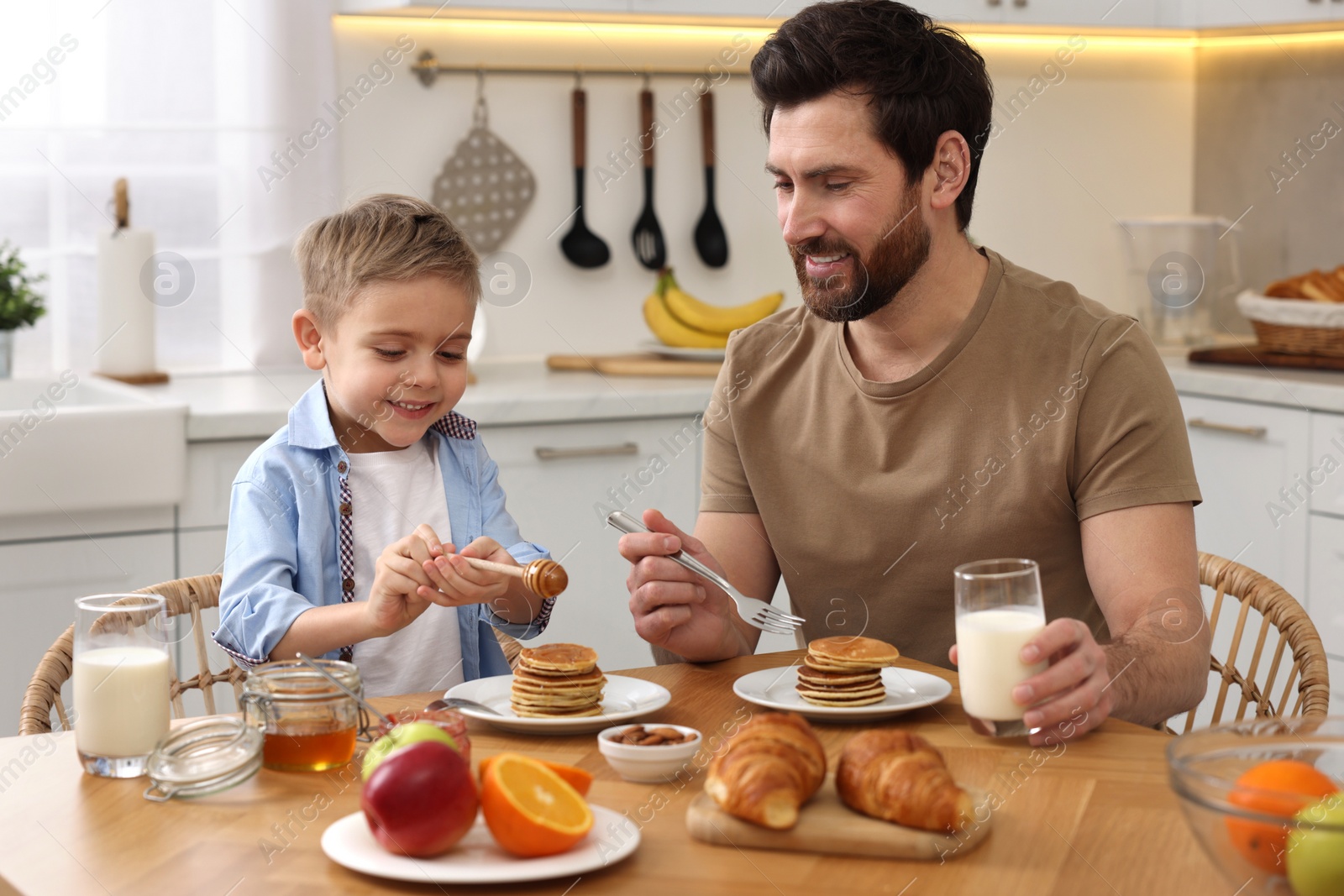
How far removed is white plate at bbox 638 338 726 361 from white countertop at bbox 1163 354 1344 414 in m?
0.91

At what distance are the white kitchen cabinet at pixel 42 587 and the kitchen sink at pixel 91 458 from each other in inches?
2.7

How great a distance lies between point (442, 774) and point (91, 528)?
1608 mm

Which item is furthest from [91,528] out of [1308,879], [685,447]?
[1308,879]

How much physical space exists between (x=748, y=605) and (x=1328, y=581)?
5.76 ft

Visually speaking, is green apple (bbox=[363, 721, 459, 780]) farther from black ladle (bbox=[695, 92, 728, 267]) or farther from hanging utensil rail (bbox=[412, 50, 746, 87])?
black ladle (bbox=[695, 92, 728, 267])

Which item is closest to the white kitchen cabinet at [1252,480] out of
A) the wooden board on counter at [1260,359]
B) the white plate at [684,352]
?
the wooden board on counter at [1260,359]

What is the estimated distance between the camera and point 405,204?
1624 millimetres

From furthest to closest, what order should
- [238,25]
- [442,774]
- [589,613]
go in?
[238,25] < [589,613] < [442,774]

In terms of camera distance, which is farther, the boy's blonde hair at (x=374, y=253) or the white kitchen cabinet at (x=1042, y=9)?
the white kitchen cabinet at (x=1042, y=9)

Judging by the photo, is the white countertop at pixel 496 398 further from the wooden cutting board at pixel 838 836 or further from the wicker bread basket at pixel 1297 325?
the wooden cutting board at pixel 838 836

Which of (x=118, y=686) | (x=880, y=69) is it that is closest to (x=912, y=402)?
(x=880, y=69)

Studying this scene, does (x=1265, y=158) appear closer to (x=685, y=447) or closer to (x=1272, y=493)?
(x=1272, y=493)

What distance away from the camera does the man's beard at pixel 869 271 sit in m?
1.66

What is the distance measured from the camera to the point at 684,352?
120 inches
